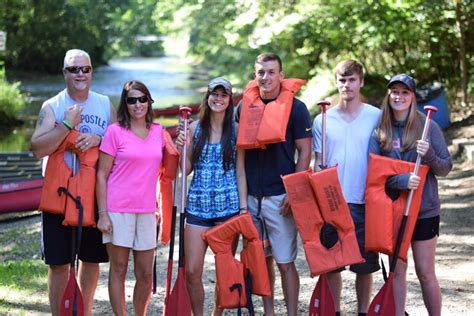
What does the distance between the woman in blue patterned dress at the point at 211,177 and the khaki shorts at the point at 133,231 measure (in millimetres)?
221

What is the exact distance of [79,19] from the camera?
40.2m

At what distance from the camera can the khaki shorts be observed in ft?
15.1

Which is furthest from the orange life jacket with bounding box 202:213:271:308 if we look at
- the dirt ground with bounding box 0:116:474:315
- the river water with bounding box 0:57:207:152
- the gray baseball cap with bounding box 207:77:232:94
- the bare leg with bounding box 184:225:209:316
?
the river water with bounding box 0:57:207:152

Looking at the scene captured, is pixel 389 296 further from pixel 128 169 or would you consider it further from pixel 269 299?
pixel 128 169

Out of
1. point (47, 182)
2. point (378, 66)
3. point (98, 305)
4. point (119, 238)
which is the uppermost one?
point (378, 66)

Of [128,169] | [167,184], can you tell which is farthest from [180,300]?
[128,169]

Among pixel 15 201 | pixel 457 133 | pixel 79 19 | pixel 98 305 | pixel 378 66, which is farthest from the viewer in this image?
pixel 79 19

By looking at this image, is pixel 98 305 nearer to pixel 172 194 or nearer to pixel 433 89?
pixel 172 194

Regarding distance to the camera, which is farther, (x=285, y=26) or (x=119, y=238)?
(x=285, y=26)

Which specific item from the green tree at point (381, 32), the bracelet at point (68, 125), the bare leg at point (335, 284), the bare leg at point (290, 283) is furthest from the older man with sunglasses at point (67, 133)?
the green tree at point (381, 32)

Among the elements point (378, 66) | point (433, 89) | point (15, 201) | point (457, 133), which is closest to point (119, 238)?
point (15, 201)

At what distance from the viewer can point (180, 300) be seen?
4.65m

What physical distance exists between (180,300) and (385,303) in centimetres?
120

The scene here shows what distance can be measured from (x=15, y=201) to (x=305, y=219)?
23.5 ft
